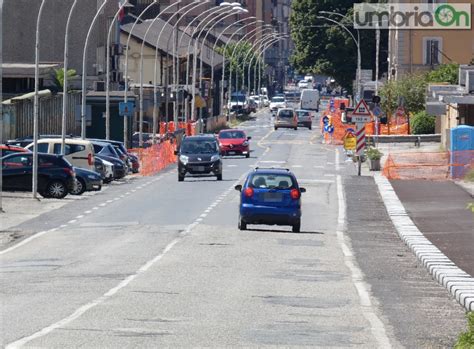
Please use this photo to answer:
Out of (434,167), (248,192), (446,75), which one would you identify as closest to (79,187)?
(248,192)

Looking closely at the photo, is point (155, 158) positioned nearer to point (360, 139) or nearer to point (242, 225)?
point (360, 139)

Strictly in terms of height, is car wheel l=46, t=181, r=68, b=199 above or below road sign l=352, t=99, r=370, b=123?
below

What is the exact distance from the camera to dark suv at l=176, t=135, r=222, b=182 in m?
57.5

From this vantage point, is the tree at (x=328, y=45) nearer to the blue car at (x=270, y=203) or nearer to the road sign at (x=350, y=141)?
the road sign at (x=350, y=141)

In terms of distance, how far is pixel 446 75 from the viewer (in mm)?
97688

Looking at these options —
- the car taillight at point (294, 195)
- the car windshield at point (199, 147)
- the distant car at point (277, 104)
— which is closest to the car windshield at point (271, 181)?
the car taillight at point (294, 195)

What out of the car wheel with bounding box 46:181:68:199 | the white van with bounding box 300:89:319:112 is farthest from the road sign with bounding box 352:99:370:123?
the white van with bounding box 300:89:319:112

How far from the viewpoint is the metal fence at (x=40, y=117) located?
6475 centimetres

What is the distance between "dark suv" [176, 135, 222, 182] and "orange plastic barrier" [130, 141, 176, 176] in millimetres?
6100

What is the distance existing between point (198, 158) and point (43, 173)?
1194cm

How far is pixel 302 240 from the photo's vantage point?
3278cm

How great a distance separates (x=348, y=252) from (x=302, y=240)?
2.69 m

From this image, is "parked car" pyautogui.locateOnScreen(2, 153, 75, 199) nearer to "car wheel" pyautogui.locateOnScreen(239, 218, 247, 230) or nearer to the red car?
"car wheel" pyautogui.locateOnScreen(239, 218, 247, 230)

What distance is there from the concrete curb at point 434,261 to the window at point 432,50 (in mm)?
67275
